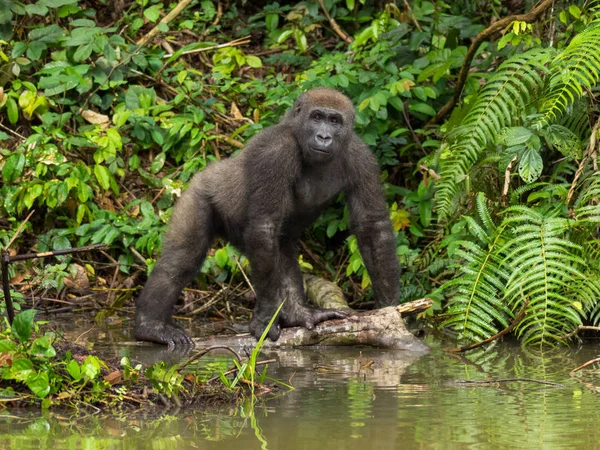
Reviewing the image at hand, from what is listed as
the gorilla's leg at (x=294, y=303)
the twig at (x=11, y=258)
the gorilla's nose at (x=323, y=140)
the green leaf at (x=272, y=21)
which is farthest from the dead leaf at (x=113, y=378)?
the green leaf at (x=272, y=21)

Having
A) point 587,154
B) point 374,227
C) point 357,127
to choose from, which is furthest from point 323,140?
point 587,154

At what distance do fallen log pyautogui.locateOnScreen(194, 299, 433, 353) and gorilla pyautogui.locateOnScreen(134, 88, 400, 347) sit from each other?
0.08 m

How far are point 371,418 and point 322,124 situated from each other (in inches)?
122

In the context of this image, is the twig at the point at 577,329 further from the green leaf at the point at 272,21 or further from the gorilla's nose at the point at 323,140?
the green leaf at the point at 272,21

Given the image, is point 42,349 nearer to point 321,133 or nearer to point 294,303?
point 294,303

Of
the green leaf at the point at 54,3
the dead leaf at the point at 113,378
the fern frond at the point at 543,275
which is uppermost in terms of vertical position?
the green leaf at the point at 54,3

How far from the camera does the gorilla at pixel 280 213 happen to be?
702 cm

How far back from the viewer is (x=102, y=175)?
908 centimetres

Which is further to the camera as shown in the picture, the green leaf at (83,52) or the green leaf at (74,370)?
the green leaf at (83,52)

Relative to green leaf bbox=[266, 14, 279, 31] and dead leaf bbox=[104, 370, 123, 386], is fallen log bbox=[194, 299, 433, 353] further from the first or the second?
green leaf bbox=[266, 14, 279, 31]

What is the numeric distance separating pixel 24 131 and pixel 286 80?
116 inches

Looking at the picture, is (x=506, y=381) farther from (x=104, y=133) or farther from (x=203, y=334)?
(x=104, y=133)

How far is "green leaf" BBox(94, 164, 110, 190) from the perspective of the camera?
903 centimetres

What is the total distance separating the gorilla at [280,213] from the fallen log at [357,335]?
0.08 metres
